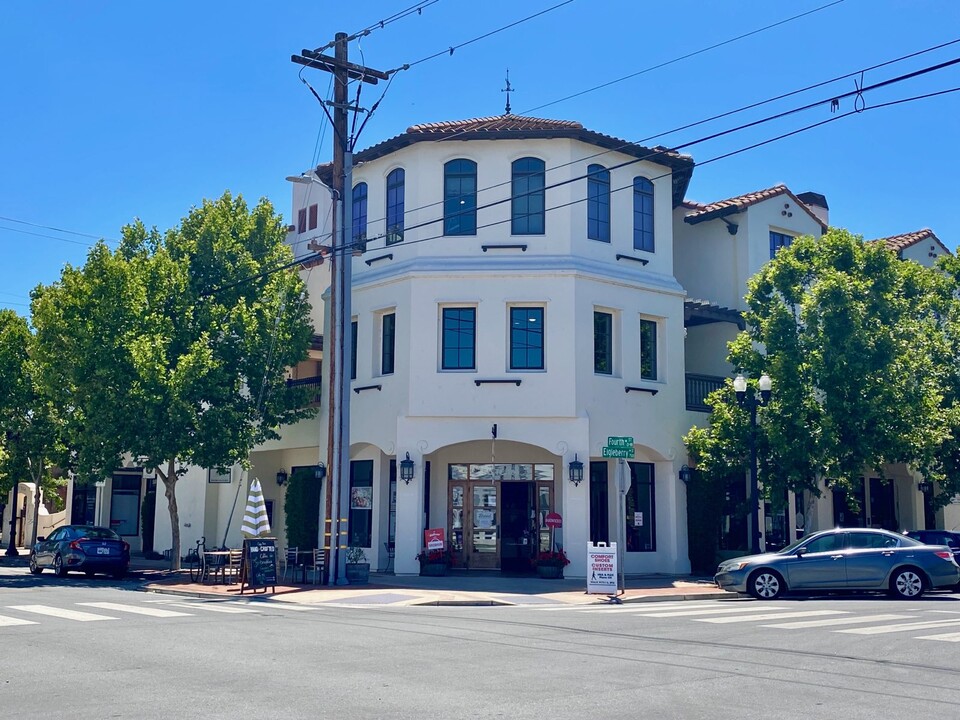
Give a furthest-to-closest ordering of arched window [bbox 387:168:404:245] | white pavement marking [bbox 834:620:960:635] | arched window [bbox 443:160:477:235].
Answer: arched window [bbox 387:168:404:245], arched window [bbox 443:160:477:235], white pavement marking [bbox 834:620:960:635]

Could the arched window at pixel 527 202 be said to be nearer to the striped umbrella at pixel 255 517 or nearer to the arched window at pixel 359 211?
the arched window at pixel 359 211

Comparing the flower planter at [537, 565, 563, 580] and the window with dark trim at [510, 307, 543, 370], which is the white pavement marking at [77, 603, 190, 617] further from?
the window with dark trim at [510, 307, 543, 370]

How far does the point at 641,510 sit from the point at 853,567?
25.6ft

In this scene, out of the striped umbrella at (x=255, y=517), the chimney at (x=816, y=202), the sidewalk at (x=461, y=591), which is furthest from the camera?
the chimney at (x=816, y=202)

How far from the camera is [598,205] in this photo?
2616 cm

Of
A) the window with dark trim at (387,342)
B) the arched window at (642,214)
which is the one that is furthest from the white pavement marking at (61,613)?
the arched window at (642,214)

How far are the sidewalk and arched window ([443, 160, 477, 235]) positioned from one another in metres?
8.48

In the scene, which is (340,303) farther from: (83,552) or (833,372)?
(833,372)

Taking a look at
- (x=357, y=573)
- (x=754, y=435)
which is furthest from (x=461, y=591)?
(x=754, y=435)

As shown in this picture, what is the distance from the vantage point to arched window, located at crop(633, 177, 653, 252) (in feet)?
88.3

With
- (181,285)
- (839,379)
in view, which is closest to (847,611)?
(839,379)

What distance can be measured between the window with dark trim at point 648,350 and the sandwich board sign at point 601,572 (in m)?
7.11

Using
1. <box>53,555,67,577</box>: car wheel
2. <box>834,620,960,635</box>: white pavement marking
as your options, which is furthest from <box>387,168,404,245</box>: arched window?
<box>834,620,960,635</box>: white pavement marking

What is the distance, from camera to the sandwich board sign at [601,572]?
2045cm
